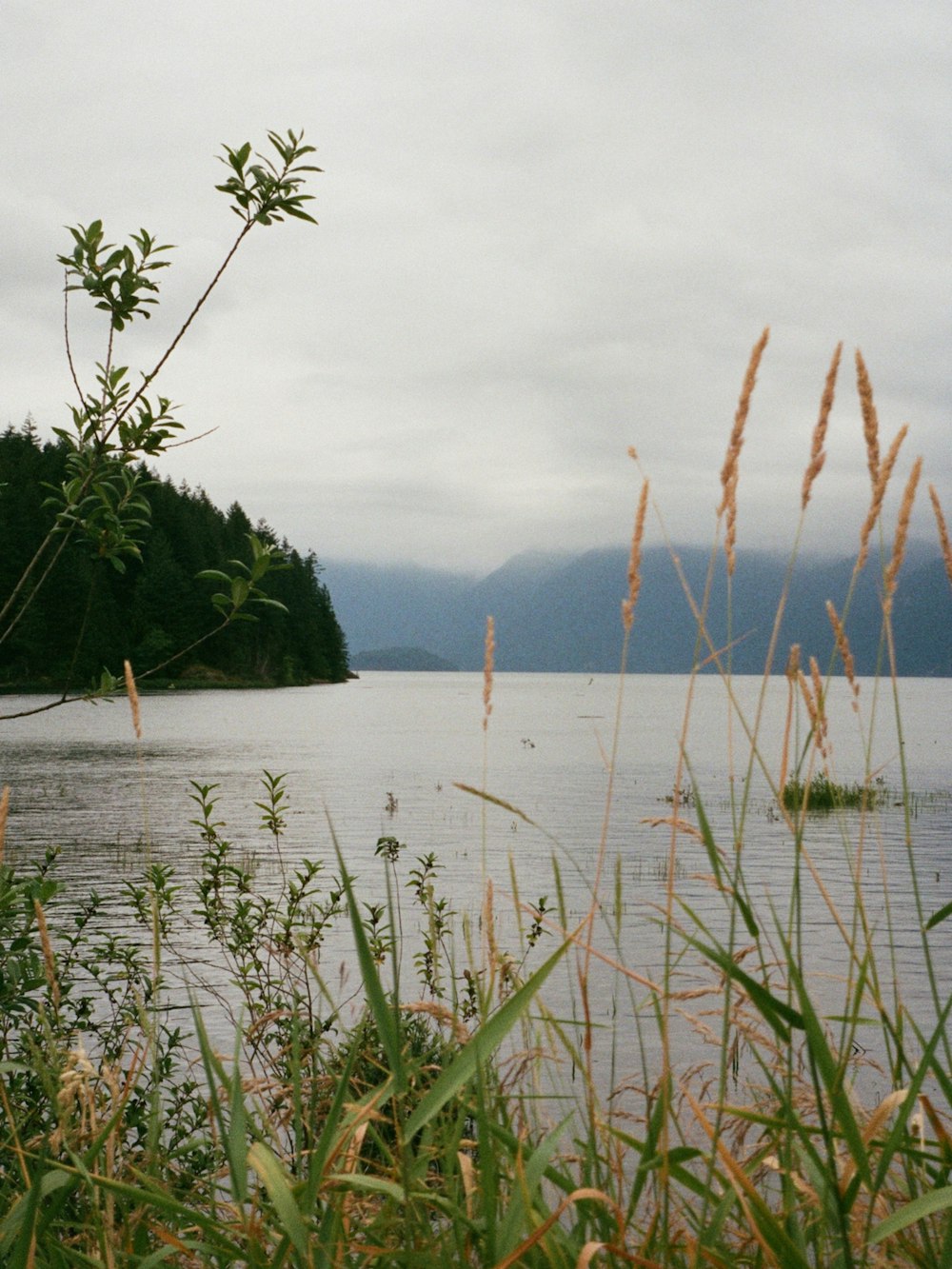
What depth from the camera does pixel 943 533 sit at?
7.05 ft

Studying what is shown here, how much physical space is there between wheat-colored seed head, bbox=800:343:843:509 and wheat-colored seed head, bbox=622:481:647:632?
1.06ft

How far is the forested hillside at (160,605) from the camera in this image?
88625 mm

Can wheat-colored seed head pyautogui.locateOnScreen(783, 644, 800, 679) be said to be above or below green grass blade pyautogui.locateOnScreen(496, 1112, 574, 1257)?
above

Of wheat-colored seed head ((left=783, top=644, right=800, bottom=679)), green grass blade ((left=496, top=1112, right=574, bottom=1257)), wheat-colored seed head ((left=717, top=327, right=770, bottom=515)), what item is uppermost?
wheat-colored seed head ((left=717, top=327, right=770, bottom=515))

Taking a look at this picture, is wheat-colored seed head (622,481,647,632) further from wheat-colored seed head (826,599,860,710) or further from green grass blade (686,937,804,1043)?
green grass blade (686,937,804,1043)

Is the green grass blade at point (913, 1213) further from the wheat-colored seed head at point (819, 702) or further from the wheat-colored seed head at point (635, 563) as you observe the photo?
the wheat-colored seed head at point (635, 563)

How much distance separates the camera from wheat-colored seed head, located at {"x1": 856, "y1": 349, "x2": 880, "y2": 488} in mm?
1986

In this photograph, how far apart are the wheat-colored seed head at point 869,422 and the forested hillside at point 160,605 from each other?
72.3 metres

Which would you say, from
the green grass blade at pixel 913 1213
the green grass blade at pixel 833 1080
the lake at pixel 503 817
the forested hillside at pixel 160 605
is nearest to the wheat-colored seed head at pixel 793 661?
the lake at pixel 503 817

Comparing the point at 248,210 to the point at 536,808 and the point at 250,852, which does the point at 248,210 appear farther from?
the point at 536,808

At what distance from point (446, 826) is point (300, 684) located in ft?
364

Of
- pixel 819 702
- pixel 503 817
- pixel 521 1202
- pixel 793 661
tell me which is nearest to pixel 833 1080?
pixel 521 1202

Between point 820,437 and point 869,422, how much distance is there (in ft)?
0.31

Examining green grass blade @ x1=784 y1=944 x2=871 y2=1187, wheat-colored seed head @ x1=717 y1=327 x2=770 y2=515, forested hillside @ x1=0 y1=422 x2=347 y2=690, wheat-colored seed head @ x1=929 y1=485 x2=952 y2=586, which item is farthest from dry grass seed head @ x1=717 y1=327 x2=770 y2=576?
forested hillside @ x1=0 y1=422 x2=347 y2=690
